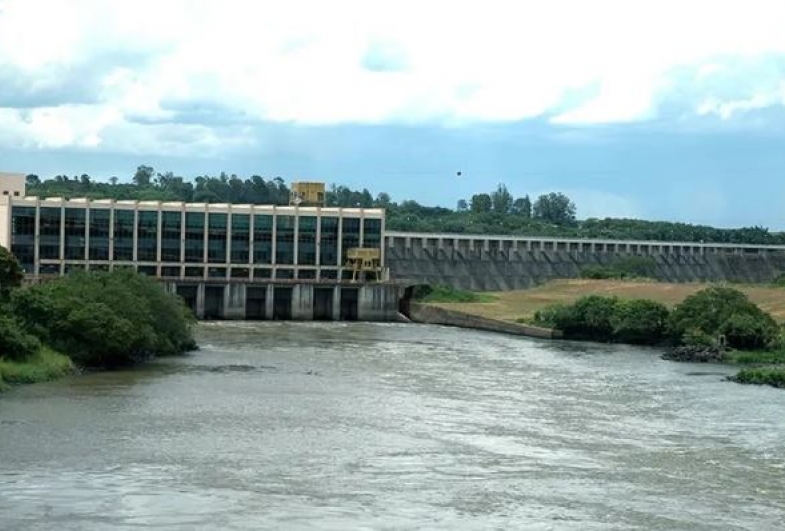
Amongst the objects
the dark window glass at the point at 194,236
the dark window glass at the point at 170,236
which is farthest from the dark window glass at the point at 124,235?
the dark window glass at the point at 194,236

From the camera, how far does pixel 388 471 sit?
37469 millimetres

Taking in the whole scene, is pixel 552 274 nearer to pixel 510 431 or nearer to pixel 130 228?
pixel 130 228

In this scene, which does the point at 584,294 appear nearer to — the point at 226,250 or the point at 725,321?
the point at 226,250

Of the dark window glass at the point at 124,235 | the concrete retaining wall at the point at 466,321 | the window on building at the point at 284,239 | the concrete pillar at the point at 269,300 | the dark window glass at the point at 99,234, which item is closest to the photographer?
the concrete retaining wall at the point at 466,321

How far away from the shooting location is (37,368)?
56.7 m

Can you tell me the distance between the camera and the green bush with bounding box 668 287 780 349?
8225 centimetres

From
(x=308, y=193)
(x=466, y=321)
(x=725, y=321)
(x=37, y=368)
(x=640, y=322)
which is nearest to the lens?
(x=37, y=368)

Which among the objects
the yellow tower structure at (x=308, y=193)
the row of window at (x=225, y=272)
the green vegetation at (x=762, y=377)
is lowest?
the green vegetation at (x=762, y=377)

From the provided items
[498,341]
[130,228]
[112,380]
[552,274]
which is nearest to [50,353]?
[112,380]

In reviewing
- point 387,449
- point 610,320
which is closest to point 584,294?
point 610,320

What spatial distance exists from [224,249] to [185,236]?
145 inches

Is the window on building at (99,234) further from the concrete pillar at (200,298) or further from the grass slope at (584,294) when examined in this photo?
the grass slope at (584,294)

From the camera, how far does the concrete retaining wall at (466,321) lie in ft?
329

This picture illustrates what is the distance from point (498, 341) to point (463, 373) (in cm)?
2647
